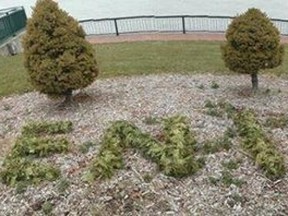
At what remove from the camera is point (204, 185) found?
6.59m

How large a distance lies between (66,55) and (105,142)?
6.44 ft

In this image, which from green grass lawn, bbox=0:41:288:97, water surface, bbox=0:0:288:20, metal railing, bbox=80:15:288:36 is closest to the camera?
green grass lawn, bbox=0:41:288:97

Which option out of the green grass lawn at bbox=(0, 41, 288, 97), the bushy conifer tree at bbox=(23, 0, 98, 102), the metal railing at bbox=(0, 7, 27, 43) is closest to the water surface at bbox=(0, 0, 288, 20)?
the metal railing at bbox=(0, 7, 27, 43)

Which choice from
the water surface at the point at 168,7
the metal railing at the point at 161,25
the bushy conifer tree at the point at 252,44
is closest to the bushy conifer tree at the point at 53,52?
the bushy conifer tree at the point at 252,44

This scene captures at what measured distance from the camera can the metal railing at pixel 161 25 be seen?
16.7 meters

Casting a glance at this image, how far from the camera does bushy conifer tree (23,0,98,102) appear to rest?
8906 mm

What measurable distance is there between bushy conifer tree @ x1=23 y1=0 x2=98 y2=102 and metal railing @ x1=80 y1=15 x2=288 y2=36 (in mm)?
7395

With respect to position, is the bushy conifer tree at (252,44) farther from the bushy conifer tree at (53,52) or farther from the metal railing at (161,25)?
the metal railing at (161,25)

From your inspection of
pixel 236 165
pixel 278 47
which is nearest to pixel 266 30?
pixel 278 47

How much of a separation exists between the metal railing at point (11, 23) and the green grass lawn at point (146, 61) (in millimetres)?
1533

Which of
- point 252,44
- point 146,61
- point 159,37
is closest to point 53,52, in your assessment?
point 252,44

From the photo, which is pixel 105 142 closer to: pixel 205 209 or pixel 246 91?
pixel 205 209

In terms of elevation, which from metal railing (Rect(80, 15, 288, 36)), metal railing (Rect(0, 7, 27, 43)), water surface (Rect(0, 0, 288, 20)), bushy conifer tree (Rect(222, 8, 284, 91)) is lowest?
water surface (Rect(0, 0, 288, 20))

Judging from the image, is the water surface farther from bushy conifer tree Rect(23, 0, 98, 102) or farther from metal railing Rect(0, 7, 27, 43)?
bushy conifer tree Rect(23, 0, 98, 102)
